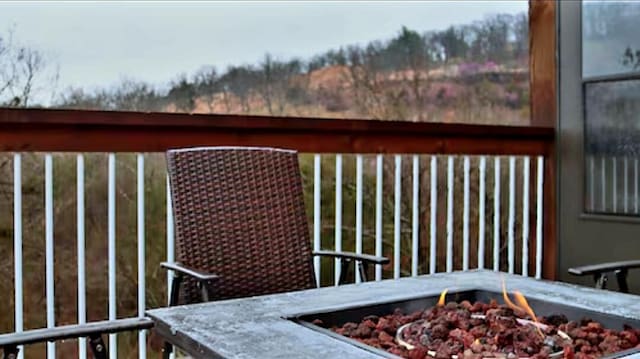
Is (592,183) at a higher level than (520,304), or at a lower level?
higher

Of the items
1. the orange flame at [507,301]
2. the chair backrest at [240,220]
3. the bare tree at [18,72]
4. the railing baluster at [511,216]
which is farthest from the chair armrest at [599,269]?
the bare tree at [18,72]

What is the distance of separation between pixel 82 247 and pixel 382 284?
1.36 metres

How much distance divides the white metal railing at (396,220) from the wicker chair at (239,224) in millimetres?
544

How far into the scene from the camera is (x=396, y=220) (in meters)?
3.60

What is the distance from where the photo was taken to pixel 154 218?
3094mm

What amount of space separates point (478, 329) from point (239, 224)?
1.11m

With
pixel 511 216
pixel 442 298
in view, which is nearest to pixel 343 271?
pixel 442 298

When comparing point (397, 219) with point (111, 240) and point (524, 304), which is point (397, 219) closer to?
point (111, 240)

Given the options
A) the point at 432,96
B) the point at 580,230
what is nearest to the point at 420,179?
the point at 432,96

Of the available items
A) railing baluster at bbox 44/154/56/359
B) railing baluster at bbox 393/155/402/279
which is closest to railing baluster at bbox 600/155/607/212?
railing baluster at bbox 393/155/402/279

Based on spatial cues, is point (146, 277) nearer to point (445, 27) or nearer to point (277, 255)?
point (277, 255)

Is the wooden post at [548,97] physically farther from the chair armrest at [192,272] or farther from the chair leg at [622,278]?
the chair armrest at [192,272]

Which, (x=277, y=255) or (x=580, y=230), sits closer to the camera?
(x=277, y=255)

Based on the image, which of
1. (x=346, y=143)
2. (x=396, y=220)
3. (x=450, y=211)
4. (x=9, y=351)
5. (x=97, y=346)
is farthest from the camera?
(x=450, y=211)
